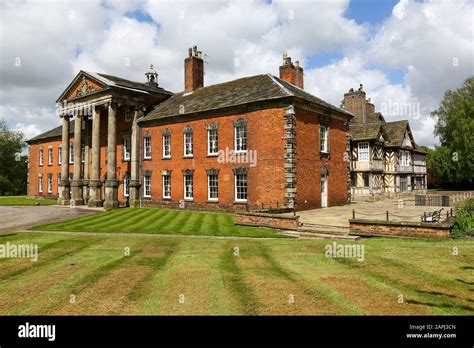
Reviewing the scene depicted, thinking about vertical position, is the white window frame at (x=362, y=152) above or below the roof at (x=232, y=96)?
below

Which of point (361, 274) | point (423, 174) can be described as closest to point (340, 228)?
point (361, 274)

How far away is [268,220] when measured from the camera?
18641mm

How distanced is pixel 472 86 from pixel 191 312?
59.4 m

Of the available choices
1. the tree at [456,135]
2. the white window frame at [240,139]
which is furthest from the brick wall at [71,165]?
the tree at [456,135]

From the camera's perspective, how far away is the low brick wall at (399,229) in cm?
1370

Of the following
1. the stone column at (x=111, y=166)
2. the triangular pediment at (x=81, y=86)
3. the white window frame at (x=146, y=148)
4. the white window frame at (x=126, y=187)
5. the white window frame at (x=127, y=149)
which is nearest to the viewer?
the stone column at (x=111, y=166)

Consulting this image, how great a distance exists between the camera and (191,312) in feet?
20.5

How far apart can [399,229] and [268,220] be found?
21.3ft

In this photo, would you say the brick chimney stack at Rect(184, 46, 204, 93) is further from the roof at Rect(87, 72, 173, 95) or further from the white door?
the white door

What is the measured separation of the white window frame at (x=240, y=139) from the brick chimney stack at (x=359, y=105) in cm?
2760

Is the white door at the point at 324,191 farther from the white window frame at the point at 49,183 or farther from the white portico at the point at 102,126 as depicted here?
the white window frame at the point at 49,183

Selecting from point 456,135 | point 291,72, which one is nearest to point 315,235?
point 291,72

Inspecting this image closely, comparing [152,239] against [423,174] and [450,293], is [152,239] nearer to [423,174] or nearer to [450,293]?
[450,293]
